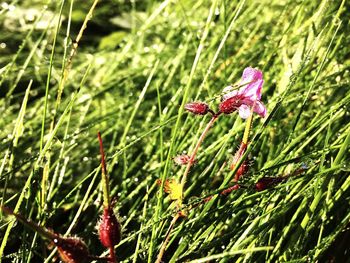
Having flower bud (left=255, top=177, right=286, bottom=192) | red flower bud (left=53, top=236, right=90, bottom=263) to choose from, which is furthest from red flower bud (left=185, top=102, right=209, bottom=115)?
red flower bud (left=53, top=236, right=90, bottom=263)

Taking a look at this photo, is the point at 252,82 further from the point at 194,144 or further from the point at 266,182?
the point at 194,144

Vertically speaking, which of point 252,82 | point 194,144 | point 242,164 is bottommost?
point 194,144

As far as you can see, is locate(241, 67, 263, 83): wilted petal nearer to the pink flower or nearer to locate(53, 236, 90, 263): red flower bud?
the pink flower

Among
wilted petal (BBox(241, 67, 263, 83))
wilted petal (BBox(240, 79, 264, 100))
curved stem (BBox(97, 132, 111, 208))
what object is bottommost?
curved stem (BBox(97, 132, 111, 208))

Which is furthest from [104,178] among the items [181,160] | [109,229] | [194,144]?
[194,144]

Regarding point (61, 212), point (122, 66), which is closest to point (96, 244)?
point (61, 212)

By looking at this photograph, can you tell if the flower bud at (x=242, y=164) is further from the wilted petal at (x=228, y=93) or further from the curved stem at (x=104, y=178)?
the curved stem at (x=104, y=178)

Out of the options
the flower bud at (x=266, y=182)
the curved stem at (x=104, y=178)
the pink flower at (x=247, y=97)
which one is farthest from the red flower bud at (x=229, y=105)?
the curved stem at (x=104, y=178)
